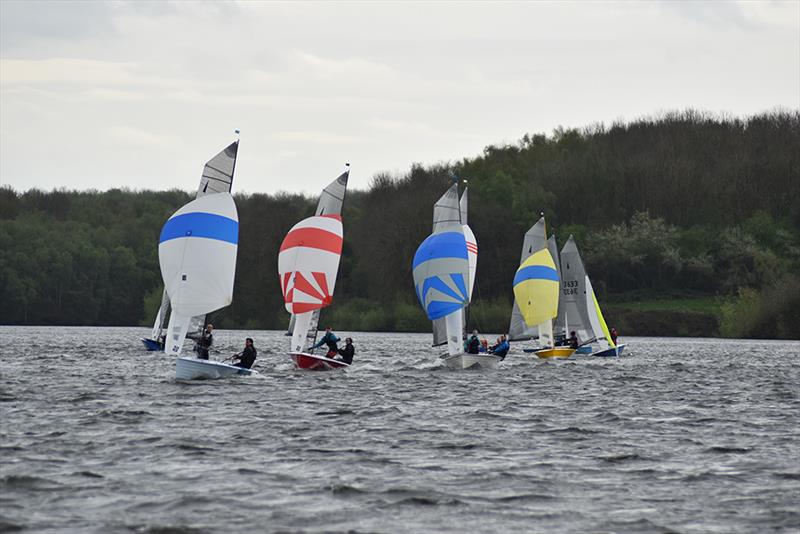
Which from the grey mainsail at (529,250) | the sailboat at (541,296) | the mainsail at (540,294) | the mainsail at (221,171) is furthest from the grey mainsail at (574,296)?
the mainsail at (221,171)

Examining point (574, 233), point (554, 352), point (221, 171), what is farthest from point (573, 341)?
point (574, 233)

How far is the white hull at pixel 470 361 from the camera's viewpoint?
4728 cm

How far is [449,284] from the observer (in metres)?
46.4

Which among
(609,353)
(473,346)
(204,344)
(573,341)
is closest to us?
(204,344)

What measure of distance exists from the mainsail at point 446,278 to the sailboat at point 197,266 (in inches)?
388

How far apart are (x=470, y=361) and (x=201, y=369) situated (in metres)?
12.5

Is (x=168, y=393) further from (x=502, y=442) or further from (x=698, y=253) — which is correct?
(x=698, y=253)

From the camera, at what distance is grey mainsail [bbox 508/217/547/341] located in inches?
2549

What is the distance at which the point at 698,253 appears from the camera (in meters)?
102

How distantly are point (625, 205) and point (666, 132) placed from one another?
1230cm

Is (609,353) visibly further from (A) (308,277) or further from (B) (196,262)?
(B) (196,262)

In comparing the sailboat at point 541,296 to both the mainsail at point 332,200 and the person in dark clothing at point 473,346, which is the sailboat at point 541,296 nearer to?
the person in dark clothing at point 473,346

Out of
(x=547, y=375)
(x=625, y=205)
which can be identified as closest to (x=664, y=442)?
(x=547, y=375)

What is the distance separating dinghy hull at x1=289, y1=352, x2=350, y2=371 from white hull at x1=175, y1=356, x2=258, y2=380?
388cm
